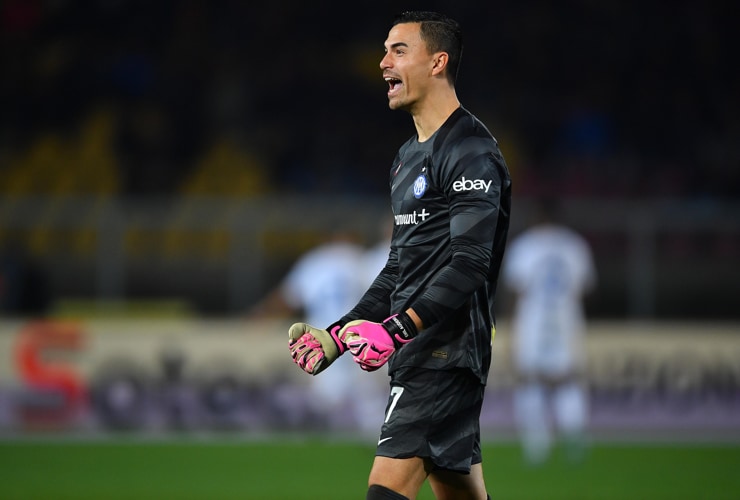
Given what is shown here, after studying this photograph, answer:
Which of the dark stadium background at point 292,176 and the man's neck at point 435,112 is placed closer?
the man's neck at point 435,112

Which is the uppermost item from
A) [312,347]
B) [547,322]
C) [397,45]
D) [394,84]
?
[397,45]

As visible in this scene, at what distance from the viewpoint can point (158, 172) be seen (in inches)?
690

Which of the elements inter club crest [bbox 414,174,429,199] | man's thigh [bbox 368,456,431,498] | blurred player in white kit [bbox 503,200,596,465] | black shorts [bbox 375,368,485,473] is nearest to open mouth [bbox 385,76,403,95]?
inter club crest [bbox 414,174,429,199]

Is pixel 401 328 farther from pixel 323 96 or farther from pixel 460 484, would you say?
pixel 323 96

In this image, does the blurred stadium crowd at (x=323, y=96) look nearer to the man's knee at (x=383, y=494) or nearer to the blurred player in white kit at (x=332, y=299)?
the blurred player in white kit at (x=332, y=299)

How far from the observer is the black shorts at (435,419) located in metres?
4.51

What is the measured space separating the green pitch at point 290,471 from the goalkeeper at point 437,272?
5.03 m

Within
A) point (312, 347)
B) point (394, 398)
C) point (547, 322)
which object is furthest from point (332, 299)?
point (312, 347)

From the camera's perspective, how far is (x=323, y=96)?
777 inches

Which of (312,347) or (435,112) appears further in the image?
(435,112)

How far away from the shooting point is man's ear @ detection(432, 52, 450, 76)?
4.63m

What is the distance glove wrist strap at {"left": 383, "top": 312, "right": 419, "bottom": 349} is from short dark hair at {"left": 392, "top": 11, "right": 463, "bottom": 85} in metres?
0.98

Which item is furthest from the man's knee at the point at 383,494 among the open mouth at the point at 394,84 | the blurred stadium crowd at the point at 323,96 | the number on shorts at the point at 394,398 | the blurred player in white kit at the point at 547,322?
the blurred stadium crowd at the point at 323,96

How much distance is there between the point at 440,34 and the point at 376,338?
1.22 metres
